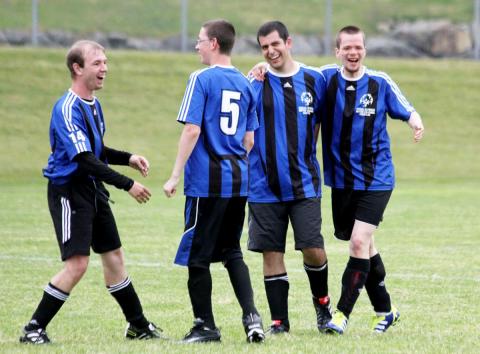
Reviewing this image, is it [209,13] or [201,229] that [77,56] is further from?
[209,13]

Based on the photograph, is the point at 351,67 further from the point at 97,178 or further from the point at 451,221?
the point at 451,221

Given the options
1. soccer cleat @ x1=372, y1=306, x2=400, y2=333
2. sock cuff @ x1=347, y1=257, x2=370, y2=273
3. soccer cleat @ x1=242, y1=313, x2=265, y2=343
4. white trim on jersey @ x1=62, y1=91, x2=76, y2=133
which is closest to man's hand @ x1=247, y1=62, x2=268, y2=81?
white trim on jersey @ x1=62, y1=91, x2=76, y2=133

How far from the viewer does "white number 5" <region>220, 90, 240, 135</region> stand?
688 cm

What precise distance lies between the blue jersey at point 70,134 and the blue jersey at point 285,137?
116cm

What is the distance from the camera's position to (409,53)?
3331cm

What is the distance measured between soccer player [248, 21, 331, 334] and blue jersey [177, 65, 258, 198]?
1.50 feet

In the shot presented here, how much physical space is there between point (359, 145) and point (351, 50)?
2.20ft

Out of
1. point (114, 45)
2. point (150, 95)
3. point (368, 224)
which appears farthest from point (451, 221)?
point (114, 45)

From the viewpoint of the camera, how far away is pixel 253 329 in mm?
6801

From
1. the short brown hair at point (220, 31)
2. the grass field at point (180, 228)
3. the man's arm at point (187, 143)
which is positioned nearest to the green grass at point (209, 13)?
the grass field at point (180, 228)

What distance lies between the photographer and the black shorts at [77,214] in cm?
684

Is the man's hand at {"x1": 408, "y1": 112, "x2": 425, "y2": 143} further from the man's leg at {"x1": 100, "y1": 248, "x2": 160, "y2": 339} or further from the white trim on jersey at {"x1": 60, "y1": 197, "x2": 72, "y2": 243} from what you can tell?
the white trim on jersey at {"x1": 60, "y1": 197, "x2": 72, "y2": 243}

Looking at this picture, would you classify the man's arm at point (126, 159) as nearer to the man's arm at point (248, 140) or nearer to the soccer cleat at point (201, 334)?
the man's arm at point (248, 140)

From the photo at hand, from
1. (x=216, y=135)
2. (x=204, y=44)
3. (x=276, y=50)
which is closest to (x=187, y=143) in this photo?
(x=216, y=135)
